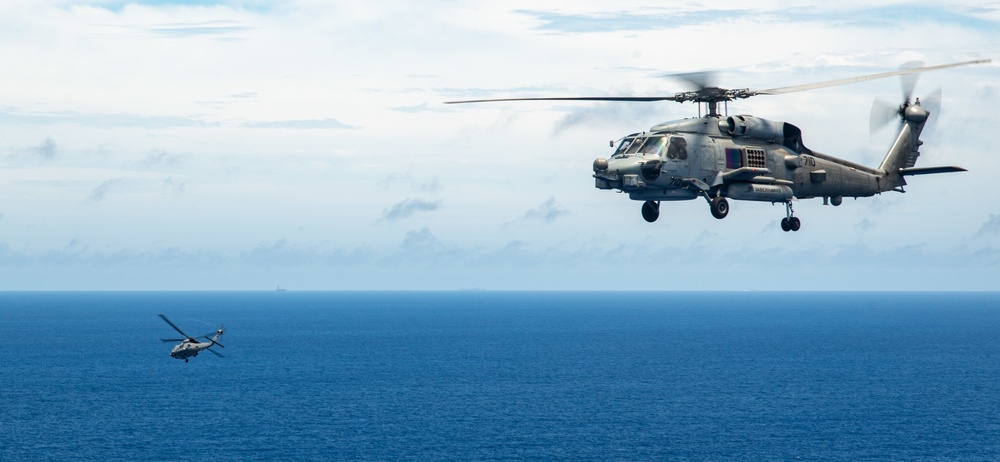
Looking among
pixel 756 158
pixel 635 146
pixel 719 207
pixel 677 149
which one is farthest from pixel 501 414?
pixel 677 149

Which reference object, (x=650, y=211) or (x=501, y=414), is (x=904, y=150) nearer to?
(x=650, y=211)

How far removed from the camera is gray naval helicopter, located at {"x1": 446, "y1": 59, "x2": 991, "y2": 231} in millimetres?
33000

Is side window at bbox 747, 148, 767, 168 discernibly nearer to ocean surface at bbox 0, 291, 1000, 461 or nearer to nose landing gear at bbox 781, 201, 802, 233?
nose landing gear at bbox 781, 201, 802, 233

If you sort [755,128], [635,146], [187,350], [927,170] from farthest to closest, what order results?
1. [187,350]
2. [927,170]
3. [755,128]
4. [635,146]

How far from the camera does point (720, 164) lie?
35.0 m

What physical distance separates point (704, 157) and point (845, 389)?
150m

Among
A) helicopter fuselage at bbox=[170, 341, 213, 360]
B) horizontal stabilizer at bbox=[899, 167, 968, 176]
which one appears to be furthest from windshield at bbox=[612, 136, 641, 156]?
helicopter fuselage at bbox=[170, 341, 213, 360]

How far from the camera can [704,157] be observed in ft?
113

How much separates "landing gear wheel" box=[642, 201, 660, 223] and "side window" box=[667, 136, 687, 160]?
6.90 ft

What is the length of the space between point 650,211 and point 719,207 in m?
2.51

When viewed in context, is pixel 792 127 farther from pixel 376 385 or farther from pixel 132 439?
pixel 376 385

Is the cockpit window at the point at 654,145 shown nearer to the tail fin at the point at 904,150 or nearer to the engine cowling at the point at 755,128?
the engine cowling at the point at 755,128

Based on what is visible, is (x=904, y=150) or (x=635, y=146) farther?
(x=904, y=150)

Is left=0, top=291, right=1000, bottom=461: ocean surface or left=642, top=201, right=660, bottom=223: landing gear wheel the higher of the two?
left=642, top=201, right=660, bottom=223: landing gear wheel
